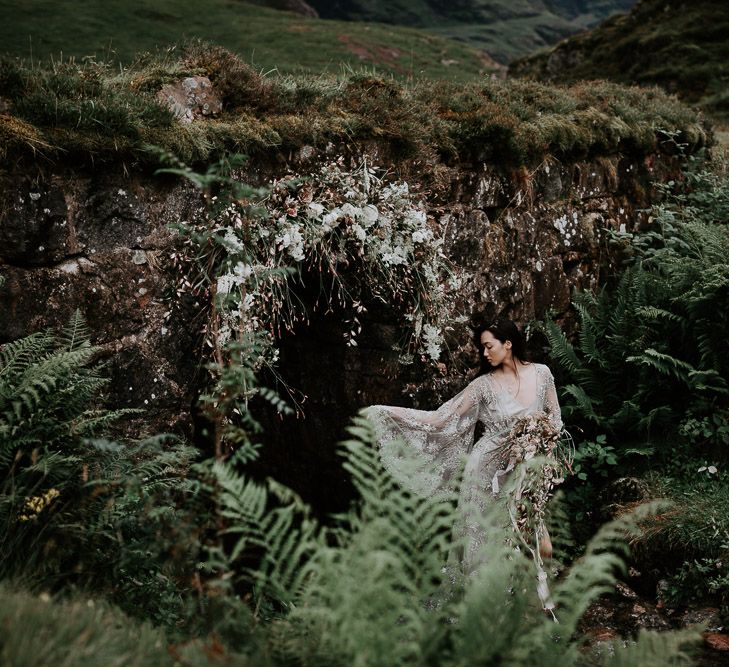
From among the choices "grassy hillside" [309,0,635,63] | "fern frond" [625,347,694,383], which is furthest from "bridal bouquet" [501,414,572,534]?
"grassy hillside" [309,0,635,63]

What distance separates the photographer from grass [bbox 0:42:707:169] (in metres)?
3.85

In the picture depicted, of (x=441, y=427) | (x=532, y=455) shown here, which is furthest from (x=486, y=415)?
(x=532, y=455)

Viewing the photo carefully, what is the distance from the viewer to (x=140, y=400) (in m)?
4.21

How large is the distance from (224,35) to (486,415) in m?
26.9

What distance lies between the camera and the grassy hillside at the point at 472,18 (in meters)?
61.4

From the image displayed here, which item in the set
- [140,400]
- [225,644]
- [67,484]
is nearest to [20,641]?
[225,644]

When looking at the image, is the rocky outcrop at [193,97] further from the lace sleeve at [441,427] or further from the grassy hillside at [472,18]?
the grassy hillside at [472,18]

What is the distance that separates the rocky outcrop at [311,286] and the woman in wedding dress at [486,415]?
494mm

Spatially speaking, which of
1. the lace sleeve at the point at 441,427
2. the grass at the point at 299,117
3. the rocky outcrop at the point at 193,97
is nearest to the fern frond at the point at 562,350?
the lace sleeve at the point at 441,427

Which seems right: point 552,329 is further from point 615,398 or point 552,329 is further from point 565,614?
point 565,614

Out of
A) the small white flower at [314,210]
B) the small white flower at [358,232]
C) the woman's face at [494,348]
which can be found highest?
the small white flower at [314,210]

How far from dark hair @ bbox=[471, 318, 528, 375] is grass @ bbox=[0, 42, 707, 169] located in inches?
61.6

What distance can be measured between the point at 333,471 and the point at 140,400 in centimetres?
196

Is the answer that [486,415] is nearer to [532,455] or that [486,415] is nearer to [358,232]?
[532,455]
